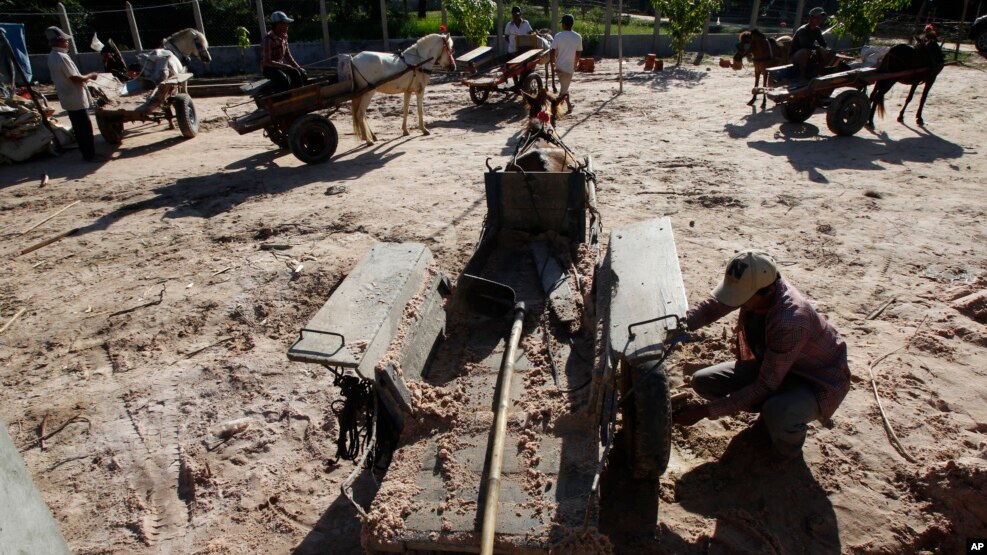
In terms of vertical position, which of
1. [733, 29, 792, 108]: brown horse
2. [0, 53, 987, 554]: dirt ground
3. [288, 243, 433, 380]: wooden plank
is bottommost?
[0, 53, 987, 554]: dirt ground

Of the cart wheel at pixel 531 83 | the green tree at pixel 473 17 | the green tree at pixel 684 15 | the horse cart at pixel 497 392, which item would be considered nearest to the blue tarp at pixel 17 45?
the cart wheel at pixel 531 83

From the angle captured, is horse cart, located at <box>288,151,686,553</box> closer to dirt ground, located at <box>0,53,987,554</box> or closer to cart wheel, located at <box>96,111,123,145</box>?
dirt ground, located at <box>0,53,987,554</box>

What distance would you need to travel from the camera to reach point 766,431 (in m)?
3.78

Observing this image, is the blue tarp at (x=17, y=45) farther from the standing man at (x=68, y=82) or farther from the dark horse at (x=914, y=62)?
the dark horse at (x=914, y=62)

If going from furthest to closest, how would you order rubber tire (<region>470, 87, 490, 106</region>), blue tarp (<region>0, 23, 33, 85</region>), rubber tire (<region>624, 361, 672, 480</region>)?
rubber tire (<region>470, 87, 490, 106</region>), blue tarp (<region>0, 23, 33, 85</region>), rubber tire (<region>624, 361, 672, 480</region>)

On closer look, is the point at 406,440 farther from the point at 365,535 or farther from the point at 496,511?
the point at 496,511

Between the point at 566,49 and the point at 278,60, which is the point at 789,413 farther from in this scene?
the point at 566,49

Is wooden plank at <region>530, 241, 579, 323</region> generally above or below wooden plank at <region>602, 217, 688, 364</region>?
below

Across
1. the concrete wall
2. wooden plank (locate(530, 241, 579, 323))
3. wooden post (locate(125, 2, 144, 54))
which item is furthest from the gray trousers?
wooden post (locate(125, 2, 144, 54))

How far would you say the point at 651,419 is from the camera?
3.09m

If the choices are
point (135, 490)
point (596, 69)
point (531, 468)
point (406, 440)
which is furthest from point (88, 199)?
point (596, 69)

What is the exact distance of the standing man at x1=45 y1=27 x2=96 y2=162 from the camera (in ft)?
30.7

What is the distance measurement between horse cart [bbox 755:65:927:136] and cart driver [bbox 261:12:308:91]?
8.13 metres

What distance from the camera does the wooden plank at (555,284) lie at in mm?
4281
